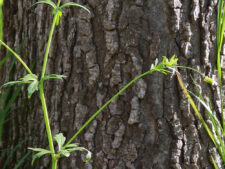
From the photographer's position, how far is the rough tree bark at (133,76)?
1472 millimetres

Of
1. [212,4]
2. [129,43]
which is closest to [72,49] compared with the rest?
[129,43]

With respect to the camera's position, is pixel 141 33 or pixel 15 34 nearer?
pixel 141 33

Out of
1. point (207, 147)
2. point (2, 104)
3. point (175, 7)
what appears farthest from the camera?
point (2, 104)

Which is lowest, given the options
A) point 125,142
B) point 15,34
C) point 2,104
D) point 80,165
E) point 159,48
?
point 80,165

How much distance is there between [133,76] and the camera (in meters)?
1.48

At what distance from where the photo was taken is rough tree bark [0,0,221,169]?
1472 mm

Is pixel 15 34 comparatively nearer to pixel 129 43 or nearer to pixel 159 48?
pixel 129 43

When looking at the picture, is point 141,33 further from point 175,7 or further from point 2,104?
point 2,104

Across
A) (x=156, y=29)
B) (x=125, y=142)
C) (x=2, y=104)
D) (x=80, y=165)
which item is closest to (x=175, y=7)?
(x=156, y=29)

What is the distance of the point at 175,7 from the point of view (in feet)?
4.79

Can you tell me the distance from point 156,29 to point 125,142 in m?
0.54

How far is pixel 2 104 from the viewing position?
72.4 inches

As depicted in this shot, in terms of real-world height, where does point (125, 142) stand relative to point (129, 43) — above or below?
below

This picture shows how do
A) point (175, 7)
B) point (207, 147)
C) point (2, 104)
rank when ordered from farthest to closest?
point (2, 104), point (207, 147), point (175, 7)
